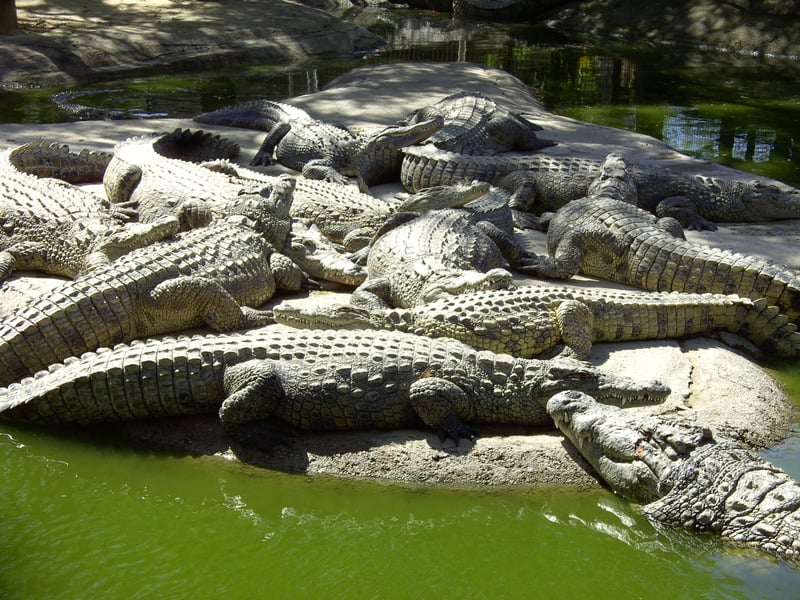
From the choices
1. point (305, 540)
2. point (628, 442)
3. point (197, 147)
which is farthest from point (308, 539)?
point (197, 147)

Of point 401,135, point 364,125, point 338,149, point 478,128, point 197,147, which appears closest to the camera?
point 401,135

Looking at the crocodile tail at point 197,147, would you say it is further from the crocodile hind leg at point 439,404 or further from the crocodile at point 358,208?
the crocodile hind leg at point 439,404

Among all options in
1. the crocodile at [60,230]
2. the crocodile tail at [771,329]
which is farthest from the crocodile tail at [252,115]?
the crocodile tail at [771,329]

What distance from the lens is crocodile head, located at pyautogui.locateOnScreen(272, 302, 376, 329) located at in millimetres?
5031

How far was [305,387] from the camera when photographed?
4.22 metres

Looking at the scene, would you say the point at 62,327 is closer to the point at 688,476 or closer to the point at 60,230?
the point at 60,230

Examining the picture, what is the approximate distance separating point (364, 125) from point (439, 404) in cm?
680

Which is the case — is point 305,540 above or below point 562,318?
below

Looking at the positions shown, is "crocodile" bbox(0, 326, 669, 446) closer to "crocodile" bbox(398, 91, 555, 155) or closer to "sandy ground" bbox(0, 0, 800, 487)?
"sandy ground" bbox(0, 0, 800, 487)

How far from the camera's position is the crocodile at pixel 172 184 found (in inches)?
263

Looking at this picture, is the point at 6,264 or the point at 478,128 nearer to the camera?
the point at 6,264

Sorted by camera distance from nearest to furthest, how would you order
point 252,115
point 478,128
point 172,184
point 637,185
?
point 172,184 < point 637,185 < point 478,128 < point 252,115

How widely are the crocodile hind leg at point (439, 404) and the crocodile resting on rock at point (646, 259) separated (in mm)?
2329

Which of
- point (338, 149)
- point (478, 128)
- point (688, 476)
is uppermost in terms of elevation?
point (478, 128)
